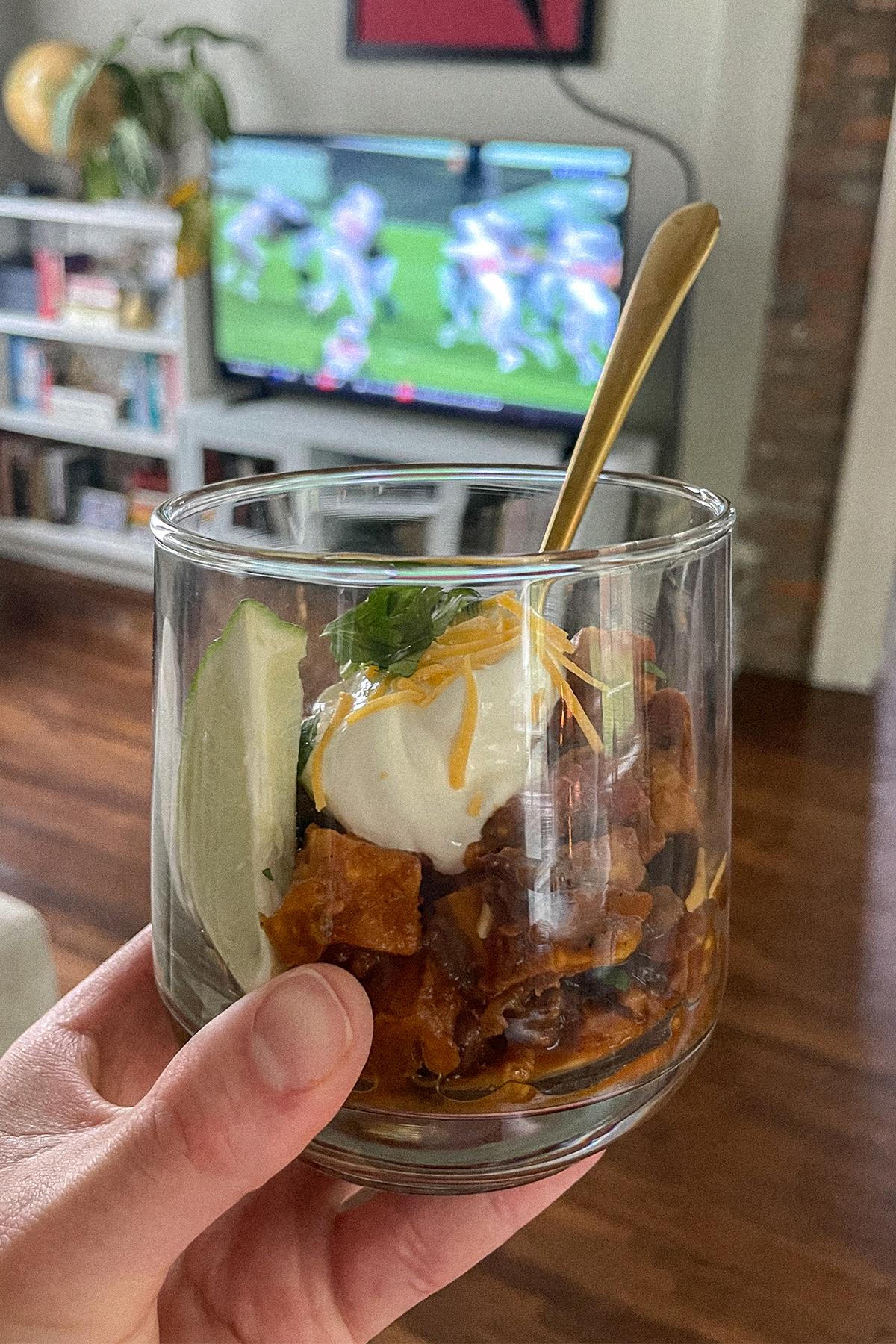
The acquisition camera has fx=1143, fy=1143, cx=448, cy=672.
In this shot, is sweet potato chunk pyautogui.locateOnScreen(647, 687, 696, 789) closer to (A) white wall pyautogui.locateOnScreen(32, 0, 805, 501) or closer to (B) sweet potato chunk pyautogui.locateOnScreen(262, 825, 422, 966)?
(B) sweet potato chunk pyautogui.locateOnScreen(262, 825, 422, 966)

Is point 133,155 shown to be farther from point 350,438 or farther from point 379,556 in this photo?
point 379,556

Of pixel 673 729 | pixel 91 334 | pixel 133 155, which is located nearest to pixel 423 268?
pixel 133 155

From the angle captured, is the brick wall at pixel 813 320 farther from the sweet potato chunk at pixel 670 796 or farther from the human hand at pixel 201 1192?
the sweet potato chunk at pixel 670 796

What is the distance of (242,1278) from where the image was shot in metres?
0.75

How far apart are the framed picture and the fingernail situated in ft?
9.76

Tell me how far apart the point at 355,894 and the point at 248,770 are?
0.06 m

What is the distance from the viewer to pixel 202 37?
3.20m

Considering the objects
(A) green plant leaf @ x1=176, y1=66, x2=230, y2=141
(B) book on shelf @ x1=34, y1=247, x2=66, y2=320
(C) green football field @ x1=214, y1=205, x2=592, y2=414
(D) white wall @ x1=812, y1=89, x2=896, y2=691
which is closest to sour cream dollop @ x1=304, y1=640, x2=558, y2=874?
(D) white wall @ x1=812, y1=89, x2=896, y2=691

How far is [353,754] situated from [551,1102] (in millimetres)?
165

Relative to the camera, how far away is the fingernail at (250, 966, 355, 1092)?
42cm

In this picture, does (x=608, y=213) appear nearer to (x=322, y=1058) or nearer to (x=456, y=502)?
(x=456, y=502)

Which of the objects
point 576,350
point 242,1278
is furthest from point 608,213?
point 242,1278

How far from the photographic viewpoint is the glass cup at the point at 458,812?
417 mm

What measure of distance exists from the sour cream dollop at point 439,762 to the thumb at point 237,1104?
0.06m
